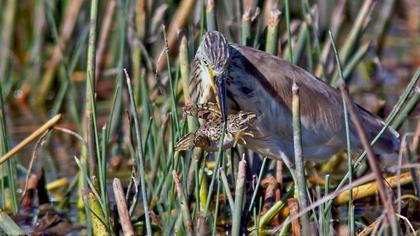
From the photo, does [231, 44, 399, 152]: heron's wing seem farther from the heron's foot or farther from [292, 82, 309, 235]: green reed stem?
[292, 82, 309, 235]: green reed stem

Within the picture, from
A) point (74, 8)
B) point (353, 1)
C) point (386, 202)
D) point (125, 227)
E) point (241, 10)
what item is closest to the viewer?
point (386, 202)

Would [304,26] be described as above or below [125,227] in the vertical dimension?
above

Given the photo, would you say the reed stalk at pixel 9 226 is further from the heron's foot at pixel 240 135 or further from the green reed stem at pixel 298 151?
the green reed stem at pixel 298 151

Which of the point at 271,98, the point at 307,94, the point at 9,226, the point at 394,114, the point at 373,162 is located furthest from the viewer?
the point at 307,94

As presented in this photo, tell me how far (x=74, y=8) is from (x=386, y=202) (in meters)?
4.27

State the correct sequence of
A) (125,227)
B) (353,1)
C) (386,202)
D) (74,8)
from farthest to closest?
1. (353,1)
2. (74,8)
3. (125,227)
4. (386,202)

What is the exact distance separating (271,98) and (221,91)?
0.50m

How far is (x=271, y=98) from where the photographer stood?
3.71m

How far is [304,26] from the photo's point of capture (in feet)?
14.2

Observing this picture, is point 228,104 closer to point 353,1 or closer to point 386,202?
point 386,202

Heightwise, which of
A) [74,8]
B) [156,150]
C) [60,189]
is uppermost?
[74,8]

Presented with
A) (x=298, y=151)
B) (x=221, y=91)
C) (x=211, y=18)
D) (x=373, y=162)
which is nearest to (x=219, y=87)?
(x=221, y=91)

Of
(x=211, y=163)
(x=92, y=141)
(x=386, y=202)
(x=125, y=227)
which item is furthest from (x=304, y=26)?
(x=386, y=202)

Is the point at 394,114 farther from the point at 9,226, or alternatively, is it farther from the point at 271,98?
the point at 9,226
